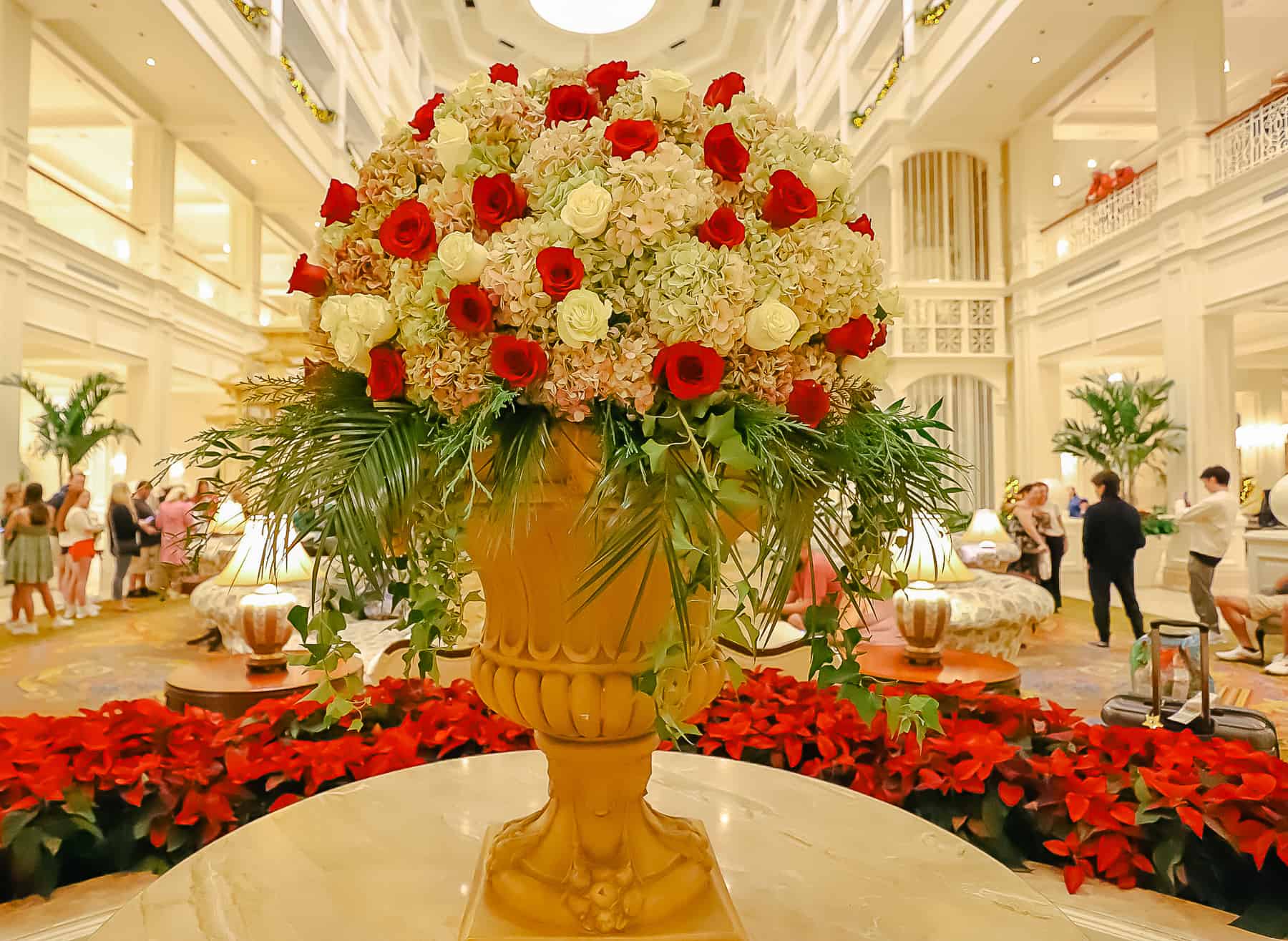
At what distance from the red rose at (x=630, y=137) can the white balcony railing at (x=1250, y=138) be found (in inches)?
356

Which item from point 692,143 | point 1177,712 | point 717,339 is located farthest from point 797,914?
point 1177,712

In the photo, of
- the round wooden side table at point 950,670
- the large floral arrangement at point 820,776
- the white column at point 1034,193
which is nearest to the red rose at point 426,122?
the large floral arrangement at point 820,776

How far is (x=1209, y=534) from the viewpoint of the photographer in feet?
20.4

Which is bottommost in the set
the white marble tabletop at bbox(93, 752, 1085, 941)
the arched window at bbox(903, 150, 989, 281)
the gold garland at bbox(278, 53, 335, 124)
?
the white marble tabletop at bbox(93, 752, 1085, 941)

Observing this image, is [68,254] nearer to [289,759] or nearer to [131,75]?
[131,75]

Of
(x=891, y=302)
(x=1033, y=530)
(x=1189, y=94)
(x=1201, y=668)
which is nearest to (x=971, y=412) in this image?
(x=1189, y=94)

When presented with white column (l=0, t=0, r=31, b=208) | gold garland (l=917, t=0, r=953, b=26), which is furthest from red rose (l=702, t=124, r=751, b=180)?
gold garland (l=917, t=0, r=953, b=26)

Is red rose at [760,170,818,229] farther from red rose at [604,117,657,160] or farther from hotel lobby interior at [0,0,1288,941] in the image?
red rose at [604,117,657,160]

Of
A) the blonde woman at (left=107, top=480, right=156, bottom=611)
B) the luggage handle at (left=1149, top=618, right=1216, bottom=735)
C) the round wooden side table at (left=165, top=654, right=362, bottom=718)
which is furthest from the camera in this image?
the blonde woman at (left=107, top=480, right=156, bottom=611)

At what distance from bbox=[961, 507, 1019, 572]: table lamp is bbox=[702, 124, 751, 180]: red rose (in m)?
6.99

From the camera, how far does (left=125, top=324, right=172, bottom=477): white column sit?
11.3 m

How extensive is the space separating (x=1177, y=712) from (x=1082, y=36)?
32.8ft

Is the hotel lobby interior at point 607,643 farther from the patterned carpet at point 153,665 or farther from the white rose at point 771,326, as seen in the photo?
the patterned carpet at point 153,665

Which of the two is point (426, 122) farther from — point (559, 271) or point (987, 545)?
point (987, 545)
